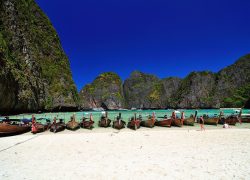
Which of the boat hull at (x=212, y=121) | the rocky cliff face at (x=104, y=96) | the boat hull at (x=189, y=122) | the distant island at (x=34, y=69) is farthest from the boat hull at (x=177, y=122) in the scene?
the rocky cliff face at (x=104, y=96)

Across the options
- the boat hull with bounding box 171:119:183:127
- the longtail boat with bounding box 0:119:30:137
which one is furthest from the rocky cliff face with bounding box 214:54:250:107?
the longtail boat with bounding box 0:119:30:137

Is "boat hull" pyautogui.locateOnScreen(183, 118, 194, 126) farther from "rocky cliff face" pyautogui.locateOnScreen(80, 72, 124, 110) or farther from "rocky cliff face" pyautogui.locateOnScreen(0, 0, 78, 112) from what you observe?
"rocky cliff face" pyautogui.locateOnScreen(80, 72, 124, 110)

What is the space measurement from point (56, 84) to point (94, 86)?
118282 millimetres

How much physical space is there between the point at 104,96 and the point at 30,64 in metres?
124

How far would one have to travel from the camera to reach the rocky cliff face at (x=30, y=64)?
48.8m

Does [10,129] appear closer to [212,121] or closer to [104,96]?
[212,121]

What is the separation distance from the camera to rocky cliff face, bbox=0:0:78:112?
48.8 meters

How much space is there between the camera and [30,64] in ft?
214

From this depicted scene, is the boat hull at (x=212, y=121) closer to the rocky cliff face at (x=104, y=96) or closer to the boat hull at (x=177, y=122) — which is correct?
the boat hull at (x=177, y=122)

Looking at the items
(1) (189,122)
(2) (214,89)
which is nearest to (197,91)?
(2) (214,89)

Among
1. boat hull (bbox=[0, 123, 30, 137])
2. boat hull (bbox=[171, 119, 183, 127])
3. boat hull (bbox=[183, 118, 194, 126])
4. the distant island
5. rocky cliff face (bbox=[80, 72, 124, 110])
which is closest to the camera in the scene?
boat hull (bbox=[0, 123, 30, 137])

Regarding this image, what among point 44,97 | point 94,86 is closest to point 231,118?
point 44,97

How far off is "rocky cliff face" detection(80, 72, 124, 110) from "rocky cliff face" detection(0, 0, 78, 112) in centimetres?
9051

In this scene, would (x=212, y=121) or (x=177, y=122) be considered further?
(x=212, y=121)
